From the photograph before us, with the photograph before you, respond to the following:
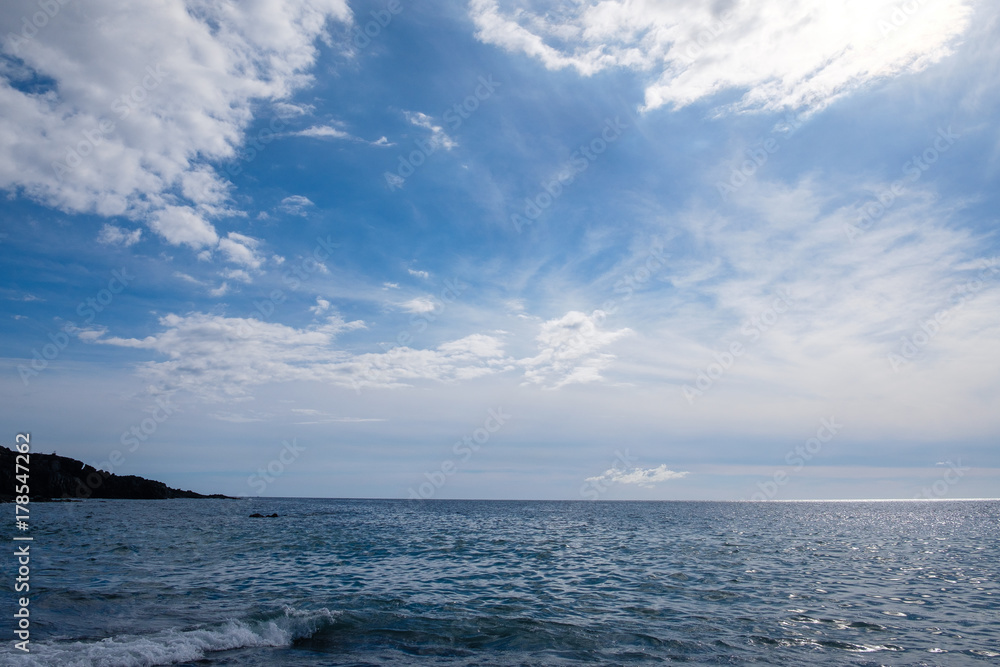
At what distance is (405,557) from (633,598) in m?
18.4

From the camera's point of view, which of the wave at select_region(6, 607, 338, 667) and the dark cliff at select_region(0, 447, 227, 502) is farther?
the dark cliff at select_region(0, 447, 227, 502)

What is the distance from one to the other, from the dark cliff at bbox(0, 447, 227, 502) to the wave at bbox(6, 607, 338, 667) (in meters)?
129

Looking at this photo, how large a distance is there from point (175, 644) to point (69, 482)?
550 ft

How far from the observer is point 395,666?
14422 millimetres

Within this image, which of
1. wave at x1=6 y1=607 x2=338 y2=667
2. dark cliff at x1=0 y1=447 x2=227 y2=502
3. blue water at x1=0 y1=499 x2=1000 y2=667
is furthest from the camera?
dark cliff at x1=0 y1=447 x2=227 y2=502

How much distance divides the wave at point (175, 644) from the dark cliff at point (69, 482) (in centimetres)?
12948

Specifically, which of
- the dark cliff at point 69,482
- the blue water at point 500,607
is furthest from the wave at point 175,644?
the dark cliff at point 69,482

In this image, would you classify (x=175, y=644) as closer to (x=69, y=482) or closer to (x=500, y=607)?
(x=500, y=607)

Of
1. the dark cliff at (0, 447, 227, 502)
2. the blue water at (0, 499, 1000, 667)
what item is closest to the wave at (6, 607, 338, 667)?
the blue water at (0, 499, 1000, 667)

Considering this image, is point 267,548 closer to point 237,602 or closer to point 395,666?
point 237,602

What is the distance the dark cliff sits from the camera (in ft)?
399

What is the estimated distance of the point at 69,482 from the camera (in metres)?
142

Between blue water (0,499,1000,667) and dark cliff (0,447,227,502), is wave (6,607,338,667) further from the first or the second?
dark cliff (0,447,227,502)
